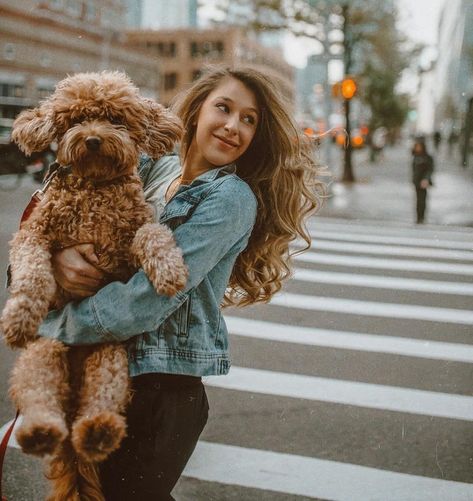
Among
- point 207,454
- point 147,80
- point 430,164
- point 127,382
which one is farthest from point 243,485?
point 147,80

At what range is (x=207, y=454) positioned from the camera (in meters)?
4.18

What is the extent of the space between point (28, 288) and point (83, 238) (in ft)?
0.84

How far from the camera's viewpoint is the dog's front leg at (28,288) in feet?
6.86

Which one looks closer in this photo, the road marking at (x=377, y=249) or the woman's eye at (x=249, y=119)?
the woman's eye at (x=249, y=119)

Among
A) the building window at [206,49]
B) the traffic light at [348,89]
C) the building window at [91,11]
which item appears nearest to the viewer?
the traffic light at [348,89]

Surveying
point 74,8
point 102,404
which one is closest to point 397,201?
point 102,404

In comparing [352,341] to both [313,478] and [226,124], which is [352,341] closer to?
[313,478]

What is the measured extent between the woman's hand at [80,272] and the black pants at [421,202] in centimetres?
1264

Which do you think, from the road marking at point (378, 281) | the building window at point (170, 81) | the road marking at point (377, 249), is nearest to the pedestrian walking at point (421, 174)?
the road marking at point (377, 249)

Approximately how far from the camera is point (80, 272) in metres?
2.19

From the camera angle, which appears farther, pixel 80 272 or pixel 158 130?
pixel 158 130

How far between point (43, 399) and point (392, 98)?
127 ft

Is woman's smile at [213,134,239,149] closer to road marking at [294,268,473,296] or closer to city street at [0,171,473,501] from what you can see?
city street at [0,171,473,501]

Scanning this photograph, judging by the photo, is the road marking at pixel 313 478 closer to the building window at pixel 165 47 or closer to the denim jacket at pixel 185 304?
the denim jacket at pixel 185 304
